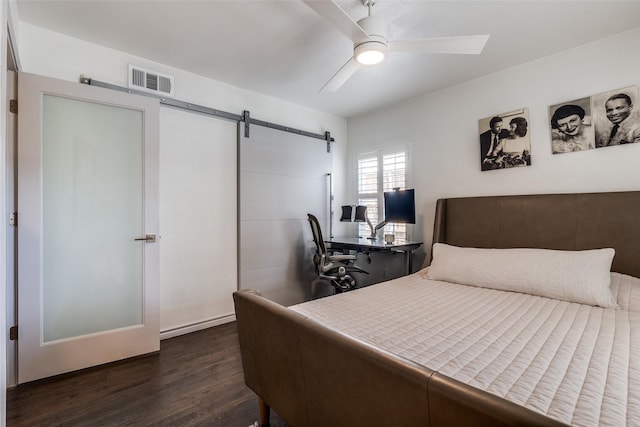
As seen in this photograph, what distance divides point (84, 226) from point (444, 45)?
9.69ft

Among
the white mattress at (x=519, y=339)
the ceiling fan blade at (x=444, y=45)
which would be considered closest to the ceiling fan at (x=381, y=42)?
the ceiling fan blade at (x=444, y=45)

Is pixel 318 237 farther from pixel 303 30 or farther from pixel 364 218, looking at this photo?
pixel 303 30

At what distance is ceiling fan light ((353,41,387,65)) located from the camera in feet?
6.04

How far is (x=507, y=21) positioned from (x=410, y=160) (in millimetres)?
1685

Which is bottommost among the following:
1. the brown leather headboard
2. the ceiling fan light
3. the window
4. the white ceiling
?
the brown leather headboard

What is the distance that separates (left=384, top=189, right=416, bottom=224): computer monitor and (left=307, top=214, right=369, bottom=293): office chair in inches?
26.9

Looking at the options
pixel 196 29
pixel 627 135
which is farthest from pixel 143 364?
pixel 627 135

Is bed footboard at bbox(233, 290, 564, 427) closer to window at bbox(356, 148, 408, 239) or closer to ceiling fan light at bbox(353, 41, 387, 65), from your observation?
ceiling fan light at bbox(353, 41, 387, 65)

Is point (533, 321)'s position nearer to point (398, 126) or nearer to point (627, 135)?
point (627, 135)

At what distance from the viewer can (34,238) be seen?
2.03 metres

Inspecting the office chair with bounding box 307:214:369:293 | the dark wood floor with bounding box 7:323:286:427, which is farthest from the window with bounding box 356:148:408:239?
the dark wood floor with bounding box 7:323:286:427

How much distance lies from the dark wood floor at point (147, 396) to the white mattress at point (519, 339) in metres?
0.80

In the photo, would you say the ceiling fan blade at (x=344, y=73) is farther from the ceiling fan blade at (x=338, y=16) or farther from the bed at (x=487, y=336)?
the bed at (x=487, y=336)

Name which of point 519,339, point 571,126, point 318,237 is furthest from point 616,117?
point 318,237
